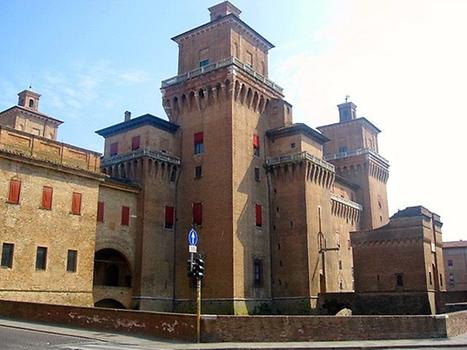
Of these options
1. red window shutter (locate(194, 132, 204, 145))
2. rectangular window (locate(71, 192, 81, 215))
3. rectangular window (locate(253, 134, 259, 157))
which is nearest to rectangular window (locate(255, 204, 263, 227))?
rectangular window (locate(253, 134, 259, 157))

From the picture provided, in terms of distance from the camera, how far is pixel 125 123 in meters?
47.5

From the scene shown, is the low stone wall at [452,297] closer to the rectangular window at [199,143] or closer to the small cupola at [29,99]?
the rectangular window at [199,143]

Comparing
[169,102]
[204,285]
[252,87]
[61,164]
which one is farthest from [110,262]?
[252,87]

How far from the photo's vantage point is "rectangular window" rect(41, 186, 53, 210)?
34362 millimetres

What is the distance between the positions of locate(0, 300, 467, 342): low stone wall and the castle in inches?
446

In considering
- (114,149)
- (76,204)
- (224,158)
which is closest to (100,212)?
(76,204)

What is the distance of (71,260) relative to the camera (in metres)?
35.4

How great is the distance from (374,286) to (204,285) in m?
15.2

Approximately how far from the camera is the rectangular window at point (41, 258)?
33.3 m

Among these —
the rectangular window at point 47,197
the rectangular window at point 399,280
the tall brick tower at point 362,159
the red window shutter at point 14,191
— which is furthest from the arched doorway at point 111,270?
the tall brick tower at point 362,159

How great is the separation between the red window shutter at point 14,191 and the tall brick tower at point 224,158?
1625 centimetres

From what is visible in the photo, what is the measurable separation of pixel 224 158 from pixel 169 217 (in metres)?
7.47

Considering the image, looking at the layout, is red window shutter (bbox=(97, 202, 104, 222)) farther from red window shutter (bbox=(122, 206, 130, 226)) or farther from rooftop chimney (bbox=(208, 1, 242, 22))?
rooftop chimney (bbox=(208, 1, 242, 22))

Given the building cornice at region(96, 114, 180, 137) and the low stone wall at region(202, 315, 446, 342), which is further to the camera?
the building cornice at region(96, 114, 180, 137)
